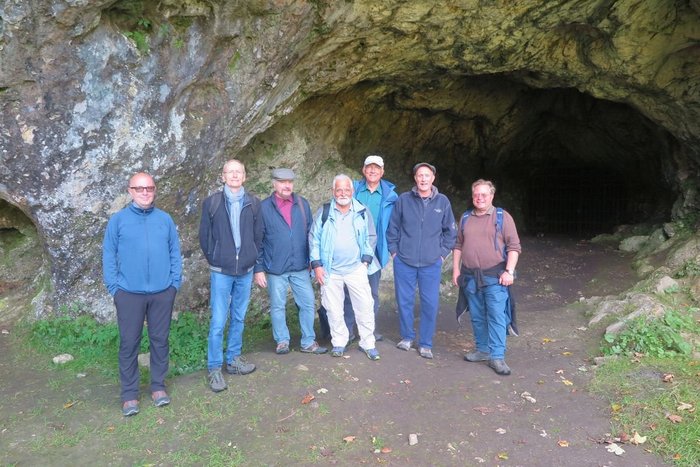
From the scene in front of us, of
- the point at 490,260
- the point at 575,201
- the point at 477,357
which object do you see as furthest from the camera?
the point at 575,201

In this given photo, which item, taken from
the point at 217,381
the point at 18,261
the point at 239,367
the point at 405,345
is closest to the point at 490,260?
the point at 405,345

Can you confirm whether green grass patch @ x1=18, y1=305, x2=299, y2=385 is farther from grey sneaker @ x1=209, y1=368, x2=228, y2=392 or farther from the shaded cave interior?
the shaded cave interior

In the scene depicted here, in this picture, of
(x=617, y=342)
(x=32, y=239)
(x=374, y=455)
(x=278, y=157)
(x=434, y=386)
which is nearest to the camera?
(x=374, y=455)

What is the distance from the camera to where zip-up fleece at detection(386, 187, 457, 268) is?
5.19m

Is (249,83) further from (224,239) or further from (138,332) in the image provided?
(138,332)

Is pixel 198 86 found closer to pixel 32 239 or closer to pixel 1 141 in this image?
pixel 1 141

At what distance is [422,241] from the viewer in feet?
17.0

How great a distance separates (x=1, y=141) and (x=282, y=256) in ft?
10.9

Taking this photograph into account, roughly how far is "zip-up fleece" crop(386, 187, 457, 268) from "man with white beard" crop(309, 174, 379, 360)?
0.32 m

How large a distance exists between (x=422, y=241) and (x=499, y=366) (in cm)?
154

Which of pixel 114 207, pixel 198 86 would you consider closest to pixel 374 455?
pixel 114 207

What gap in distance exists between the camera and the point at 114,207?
19.0 ft

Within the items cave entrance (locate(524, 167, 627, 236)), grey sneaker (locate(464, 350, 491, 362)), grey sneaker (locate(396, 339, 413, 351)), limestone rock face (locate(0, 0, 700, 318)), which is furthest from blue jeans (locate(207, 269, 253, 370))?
A: cave entrance (locate(524, 167, 627, 236))

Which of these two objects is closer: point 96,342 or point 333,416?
point 333,416
